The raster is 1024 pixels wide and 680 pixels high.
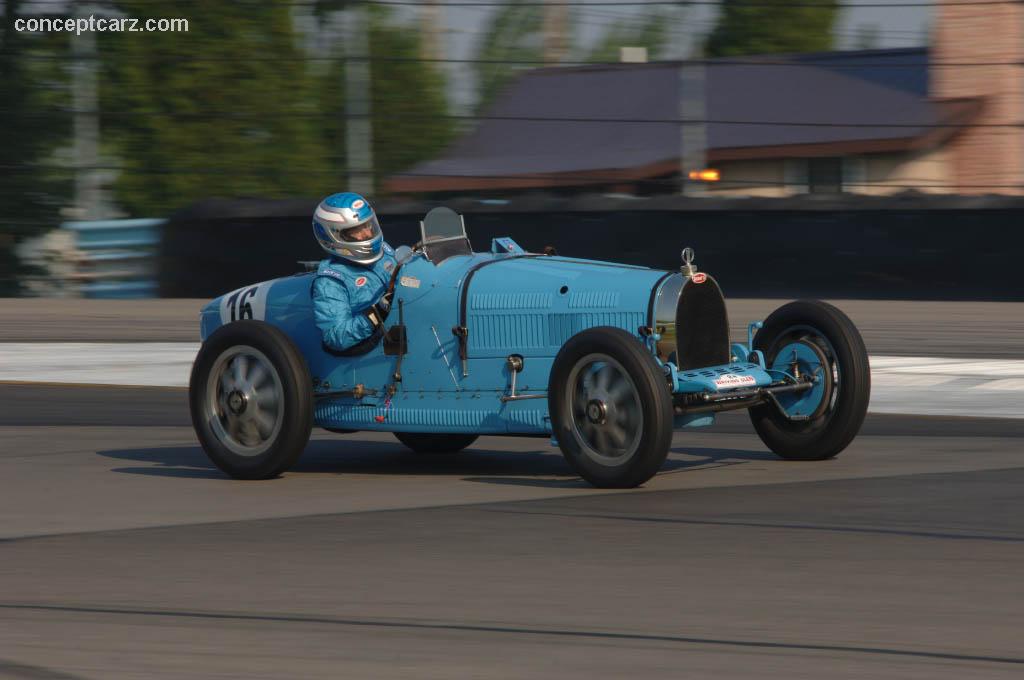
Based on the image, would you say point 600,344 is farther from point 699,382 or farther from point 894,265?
point 894,265

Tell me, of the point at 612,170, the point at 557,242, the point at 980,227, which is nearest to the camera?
the point at 980,227

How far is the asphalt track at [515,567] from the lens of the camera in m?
5.01

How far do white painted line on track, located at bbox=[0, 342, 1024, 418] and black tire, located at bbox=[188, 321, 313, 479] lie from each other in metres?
4.49

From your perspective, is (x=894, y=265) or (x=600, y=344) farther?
(x=894, y=265)

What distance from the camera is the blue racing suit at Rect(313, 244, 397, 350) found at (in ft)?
28.8

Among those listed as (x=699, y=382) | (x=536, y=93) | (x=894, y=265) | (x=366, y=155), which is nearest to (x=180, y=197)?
(x=366, y=155)

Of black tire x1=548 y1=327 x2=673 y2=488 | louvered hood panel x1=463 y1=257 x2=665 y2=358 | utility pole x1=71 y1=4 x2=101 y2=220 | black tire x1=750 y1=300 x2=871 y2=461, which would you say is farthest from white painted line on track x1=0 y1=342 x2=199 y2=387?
black tire x1=548 y1=327 x2=673 y2=488

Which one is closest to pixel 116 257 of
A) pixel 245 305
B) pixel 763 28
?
pixel 245 305

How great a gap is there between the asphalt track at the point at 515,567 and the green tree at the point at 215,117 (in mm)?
10581

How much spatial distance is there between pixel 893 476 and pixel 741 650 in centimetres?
363

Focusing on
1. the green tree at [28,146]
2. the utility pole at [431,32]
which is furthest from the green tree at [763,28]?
the green tree at [28,146]

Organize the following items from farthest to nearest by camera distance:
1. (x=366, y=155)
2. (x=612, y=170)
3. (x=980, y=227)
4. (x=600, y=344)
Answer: (x=612, y=170) → (x=366, y=155) → (x=980, y=227) → (x=600, y=344)

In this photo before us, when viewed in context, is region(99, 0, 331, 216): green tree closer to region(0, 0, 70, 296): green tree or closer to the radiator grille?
region(0, 0, 70, 296): green tree

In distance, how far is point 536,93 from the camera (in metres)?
22.2
